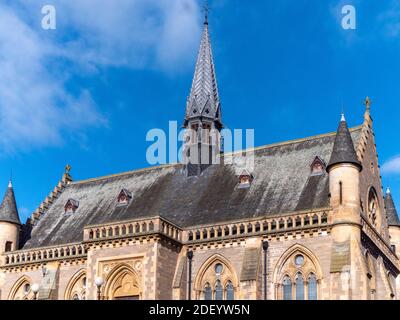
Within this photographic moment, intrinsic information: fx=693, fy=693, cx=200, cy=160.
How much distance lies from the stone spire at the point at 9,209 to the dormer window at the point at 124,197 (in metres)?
8.06

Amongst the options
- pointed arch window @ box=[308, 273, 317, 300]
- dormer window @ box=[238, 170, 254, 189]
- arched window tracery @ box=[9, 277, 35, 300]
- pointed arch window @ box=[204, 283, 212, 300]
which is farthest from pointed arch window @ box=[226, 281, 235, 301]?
arched window tracery @ box=[9, 277, 35, 300]

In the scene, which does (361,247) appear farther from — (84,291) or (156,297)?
(84,291)

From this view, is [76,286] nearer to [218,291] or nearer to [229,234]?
[218,291]

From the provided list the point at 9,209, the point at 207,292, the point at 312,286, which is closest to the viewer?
the point at 312,286

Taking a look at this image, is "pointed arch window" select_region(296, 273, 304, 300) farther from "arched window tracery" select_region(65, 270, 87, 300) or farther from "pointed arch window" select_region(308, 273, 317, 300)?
"arched window tracery" select_region(65, 270, 87, 300)

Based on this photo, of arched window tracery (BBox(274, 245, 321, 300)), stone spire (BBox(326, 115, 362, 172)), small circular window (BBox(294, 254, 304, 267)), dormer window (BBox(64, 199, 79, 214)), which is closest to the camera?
arched window tracery (BBox(274, 245, 321, 300))

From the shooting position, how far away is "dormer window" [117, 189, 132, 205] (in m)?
49.9

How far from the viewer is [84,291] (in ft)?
151

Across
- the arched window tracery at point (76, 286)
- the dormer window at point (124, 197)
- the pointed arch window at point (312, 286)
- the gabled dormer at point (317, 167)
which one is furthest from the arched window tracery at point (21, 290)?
the gabled dormer at point (317, 167)

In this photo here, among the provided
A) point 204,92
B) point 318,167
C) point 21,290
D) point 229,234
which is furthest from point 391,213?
point 21,290

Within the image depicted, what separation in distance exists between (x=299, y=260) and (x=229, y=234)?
4638 millimetres

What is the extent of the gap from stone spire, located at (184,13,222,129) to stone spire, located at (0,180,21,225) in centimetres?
1441

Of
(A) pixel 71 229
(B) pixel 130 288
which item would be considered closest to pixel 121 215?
(A) pixel 71 229

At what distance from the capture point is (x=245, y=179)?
151 ft
